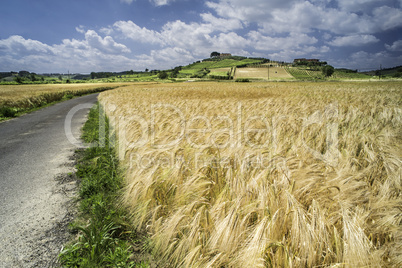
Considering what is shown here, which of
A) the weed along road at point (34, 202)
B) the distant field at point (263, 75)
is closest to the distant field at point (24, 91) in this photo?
the weed along road at point (34, 202)

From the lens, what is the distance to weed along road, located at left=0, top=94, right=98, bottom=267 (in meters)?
2.14

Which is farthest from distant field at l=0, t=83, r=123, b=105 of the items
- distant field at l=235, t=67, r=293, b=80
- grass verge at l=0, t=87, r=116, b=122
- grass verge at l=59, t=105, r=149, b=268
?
distant field at l=235, t=67, r=293, b=80

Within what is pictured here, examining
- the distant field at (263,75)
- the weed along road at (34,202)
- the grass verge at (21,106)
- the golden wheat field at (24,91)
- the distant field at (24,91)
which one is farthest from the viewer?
the distant field at (263,75)

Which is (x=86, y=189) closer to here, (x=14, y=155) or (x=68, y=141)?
(x=14, y=155)

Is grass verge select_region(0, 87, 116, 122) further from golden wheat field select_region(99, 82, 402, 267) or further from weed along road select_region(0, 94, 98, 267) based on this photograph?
golden wheat field select_region(99, 82, 402, 267)

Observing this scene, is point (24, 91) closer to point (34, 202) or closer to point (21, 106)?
point (21, 106)

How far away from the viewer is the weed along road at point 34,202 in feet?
7.04

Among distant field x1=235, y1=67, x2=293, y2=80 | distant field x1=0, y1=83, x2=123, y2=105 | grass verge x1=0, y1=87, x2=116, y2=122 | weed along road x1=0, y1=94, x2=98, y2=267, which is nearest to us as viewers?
weed along road x1=0, y1=94, x2=98, y2=267

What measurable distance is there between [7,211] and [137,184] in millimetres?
2206

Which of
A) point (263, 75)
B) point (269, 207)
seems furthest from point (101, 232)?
point (263, 75)

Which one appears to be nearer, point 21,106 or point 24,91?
point 21,106

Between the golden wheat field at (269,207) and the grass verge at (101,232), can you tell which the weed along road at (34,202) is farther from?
the golden wheat field at (269,207)

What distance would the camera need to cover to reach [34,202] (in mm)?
3137

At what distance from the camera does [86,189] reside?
3.27 meters
